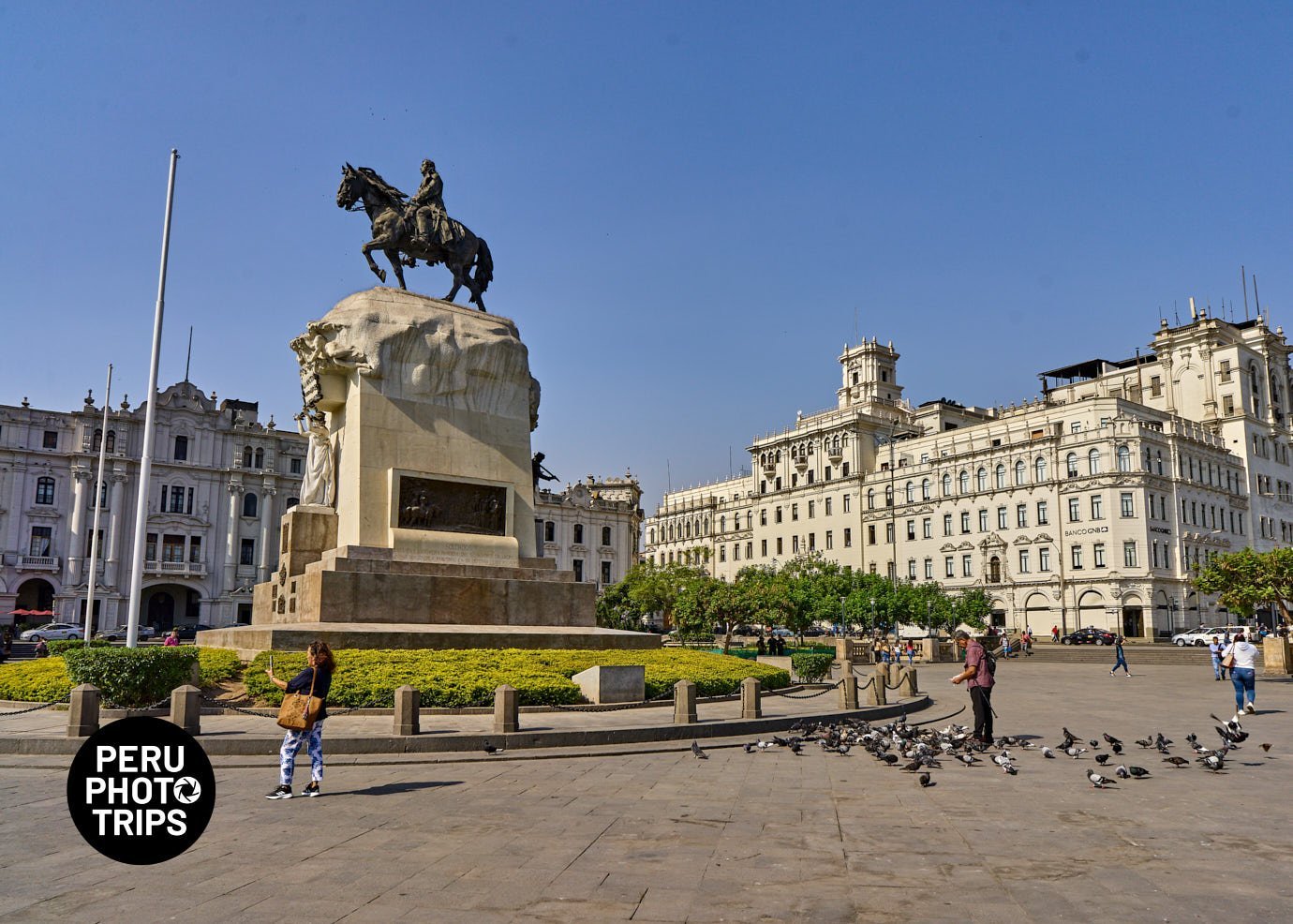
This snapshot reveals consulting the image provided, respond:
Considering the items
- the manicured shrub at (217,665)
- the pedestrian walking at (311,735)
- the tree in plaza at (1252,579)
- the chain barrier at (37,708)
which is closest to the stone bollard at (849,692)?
the pedestrian walking at (311,735)

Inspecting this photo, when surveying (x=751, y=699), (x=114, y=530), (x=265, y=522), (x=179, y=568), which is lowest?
(x=751, y=699)

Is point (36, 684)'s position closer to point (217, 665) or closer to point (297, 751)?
point (217, 665)

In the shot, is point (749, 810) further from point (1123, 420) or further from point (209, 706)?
point (1123, 420)

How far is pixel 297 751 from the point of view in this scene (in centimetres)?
1048

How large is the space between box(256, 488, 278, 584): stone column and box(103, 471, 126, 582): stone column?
30.2 ft

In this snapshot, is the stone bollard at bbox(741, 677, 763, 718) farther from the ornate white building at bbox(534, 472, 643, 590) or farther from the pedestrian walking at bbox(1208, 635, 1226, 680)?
the ornate white building at bbox(534, 472, 643, 590)

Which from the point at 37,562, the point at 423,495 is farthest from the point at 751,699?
the point at 37,562

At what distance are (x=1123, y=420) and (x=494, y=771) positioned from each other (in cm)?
6509

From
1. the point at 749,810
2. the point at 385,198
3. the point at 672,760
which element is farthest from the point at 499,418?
the point at 749,810

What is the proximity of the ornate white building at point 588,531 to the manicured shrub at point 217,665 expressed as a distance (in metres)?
63.4

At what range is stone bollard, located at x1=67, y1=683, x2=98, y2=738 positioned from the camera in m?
12.8

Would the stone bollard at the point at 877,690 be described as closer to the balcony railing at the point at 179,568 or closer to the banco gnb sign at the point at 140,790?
the banco gnb sign at the point at 140,790

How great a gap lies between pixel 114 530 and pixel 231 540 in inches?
304

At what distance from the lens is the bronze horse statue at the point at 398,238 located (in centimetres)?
2412
